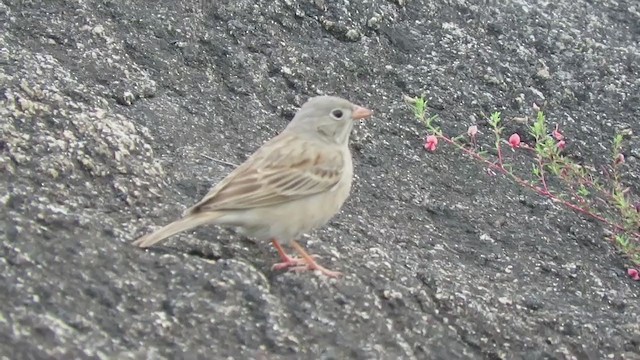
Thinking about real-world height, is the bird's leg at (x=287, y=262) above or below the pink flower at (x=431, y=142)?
below

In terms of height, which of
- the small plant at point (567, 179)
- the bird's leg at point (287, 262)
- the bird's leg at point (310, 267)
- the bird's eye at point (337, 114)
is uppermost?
the bird's eye at point (337, 114)

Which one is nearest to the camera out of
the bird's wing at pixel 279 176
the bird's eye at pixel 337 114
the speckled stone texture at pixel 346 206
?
the speckled stone texture at pixel 346 206

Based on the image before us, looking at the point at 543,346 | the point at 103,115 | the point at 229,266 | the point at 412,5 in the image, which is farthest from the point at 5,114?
the point at 412,5

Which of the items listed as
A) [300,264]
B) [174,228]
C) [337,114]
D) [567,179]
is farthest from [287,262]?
[567,179]

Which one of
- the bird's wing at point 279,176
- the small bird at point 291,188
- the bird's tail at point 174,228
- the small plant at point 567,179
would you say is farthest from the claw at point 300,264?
the small plant at point 567,179

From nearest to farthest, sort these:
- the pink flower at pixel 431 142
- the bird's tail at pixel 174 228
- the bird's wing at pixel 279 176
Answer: the bird's tail at pixel 174 228
the bird's wing at pixel 279 176
the pink flower at pixel 431 142

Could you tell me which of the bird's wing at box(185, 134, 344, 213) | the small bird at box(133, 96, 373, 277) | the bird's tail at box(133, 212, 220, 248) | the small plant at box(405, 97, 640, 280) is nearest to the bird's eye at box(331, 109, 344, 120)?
the small bird at box(133, 96, 373, 277)

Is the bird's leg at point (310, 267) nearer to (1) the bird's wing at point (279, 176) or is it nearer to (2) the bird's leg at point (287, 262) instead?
(2) the bird's leg at point (287, 262)

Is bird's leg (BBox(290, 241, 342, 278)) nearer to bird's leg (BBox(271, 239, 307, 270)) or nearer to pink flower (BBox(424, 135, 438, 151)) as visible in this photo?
bird's leg (BBox(271, 239, 307, 270))
